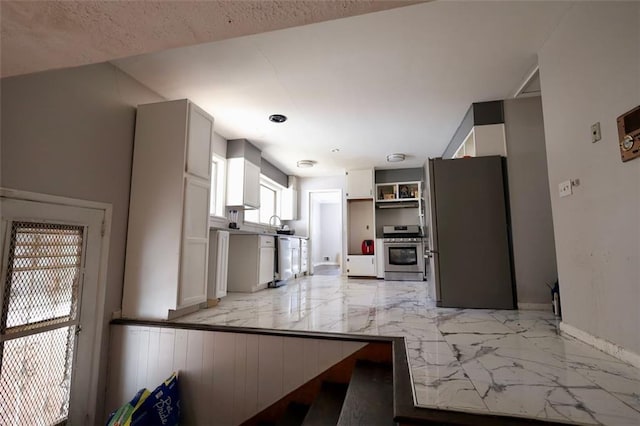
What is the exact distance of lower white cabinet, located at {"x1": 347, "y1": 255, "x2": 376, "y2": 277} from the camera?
5758mm

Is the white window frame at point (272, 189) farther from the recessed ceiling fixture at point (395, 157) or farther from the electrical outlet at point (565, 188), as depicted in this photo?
the electrical outlet at point (565, 188)

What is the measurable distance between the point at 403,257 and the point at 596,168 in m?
3.88

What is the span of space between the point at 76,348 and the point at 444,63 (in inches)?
151

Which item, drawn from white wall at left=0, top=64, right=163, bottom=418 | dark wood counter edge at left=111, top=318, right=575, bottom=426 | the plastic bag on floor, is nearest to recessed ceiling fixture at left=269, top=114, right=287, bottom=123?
white wall at left=0, top=64, right=163, bottom=418

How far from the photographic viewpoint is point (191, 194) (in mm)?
2605

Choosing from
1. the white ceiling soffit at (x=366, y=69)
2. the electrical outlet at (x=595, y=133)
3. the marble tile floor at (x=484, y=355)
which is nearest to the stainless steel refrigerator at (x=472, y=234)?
the marble tile floor at (x=484, y=355)

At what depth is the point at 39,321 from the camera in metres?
1.84

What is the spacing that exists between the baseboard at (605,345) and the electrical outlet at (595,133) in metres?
1.23

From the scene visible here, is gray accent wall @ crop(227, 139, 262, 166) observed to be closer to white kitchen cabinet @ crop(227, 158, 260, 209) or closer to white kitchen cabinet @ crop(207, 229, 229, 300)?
white kitchen cabinet @ crop(227, 158, 260, 209)

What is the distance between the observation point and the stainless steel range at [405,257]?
5344 mm

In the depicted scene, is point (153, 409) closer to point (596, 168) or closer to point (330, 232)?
point (596, 168)

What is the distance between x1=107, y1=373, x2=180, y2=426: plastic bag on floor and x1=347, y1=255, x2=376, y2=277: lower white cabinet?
13.5ft

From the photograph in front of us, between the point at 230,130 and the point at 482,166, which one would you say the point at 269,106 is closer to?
the point at 230,130

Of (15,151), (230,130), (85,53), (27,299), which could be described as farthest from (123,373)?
(230,130)
